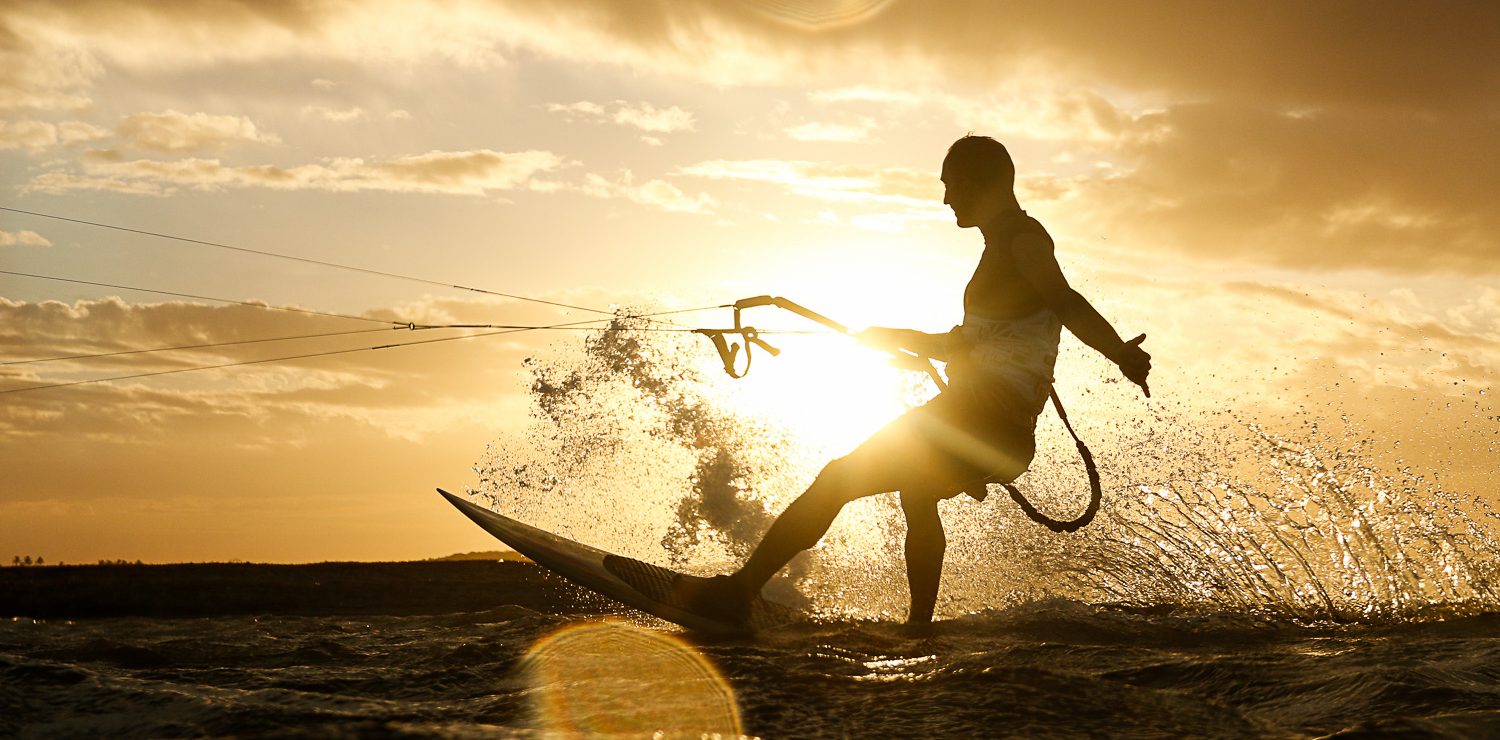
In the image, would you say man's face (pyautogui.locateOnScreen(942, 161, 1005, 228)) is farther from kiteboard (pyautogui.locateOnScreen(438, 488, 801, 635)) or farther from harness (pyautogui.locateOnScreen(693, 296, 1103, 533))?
kiteboard (pyautogui.locateOnScreen(438, 488, 801, 635))

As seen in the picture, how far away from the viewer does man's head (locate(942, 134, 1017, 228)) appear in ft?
17.4

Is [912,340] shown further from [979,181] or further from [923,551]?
[923,551]

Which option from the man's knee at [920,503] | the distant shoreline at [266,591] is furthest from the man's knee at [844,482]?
the distant shoreline at [266,591]

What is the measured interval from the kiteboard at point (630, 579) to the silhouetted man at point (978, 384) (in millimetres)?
125

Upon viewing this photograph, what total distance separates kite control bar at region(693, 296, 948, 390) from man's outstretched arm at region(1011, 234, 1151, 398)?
0.69 m

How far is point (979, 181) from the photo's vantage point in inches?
210

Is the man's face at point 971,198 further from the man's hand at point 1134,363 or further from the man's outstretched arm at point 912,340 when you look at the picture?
the man's hand at point 1134,363

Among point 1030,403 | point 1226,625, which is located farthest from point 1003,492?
point 1030,403

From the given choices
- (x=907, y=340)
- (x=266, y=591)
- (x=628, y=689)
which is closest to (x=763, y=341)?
(x=907, y=340)

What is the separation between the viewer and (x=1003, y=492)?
10.3 m

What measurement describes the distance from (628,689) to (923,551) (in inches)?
92.4

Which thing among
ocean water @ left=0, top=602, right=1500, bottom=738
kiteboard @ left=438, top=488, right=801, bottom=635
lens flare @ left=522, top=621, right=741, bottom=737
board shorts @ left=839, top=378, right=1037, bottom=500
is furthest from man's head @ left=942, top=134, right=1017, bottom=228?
lens flare @ left=522, top=621, right=741, bottom=737

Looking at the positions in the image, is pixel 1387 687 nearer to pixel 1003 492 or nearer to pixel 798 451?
pixel 1003 492

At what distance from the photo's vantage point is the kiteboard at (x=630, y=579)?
18.5 feet
